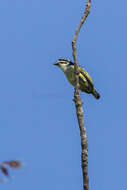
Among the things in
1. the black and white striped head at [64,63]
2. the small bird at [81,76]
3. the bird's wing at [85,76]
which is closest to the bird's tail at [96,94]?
the small bird at [81,76]

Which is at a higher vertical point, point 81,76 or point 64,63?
point 64,63

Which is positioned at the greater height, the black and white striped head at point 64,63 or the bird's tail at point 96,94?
the black and white striped head at point 64,63

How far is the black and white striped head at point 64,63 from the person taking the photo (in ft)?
41.6

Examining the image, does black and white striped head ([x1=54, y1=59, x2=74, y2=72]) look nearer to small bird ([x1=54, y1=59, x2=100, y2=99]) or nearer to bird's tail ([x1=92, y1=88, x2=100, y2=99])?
small bird ([x1=54, y1=59, x2=100, y2=99])

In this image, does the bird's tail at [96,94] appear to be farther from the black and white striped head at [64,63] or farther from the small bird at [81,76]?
the black and white striped head at [64,63]

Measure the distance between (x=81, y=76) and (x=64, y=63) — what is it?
2.73 ft

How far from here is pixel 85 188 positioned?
462 centimetres

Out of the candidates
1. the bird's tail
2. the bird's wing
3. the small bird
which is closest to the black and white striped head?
the small bird

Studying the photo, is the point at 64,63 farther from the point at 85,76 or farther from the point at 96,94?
the point at 96,94

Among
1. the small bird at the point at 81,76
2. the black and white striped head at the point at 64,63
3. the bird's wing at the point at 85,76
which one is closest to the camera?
the small bird at the point at 81,76

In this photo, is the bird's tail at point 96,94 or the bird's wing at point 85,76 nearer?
the bird's wing at point 85,76

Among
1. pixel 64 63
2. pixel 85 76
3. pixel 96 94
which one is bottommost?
pixel 96 94

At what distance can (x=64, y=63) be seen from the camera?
13.0 m

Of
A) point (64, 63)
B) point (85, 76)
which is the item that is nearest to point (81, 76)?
point (85, 76)
